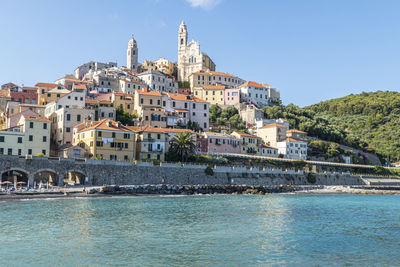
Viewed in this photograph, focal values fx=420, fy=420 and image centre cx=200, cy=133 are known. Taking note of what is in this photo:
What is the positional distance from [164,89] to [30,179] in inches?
2496

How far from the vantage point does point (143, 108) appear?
75750 mm

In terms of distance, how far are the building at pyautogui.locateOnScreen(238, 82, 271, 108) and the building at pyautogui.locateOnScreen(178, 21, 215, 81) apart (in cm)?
2029

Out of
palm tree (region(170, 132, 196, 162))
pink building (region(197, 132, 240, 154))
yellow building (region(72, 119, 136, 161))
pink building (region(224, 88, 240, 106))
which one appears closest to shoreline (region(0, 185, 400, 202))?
yellow building (region(72, 119, 136, 161))

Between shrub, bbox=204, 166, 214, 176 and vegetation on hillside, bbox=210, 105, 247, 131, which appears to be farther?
vegetation on hillside, bbox=210, 105, 247, 131

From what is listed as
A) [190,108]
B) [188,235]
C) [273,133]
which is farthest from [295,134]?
[188,235]

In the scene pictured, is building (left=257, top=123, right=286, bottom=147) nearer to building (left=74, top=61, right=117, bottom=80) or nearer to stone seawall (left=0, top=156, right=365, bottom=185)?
stone seawall (left=0, top=156, right=365, bottom=185)

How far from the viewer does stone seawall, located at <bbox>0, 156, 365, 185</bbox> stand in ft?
160

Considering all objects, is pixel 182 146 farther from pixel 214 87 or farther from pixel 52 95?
pixel 214 87

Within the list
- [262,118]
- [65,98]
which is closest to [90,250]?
[65,98]

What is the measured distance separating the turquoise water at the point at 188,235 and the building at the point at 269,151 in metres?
42.1

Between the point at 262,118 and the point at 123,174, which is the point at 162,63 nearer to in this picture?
the point at 262,118

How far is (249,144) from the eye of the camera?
268 feet

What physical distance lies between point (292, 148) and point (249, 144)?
35.0ft

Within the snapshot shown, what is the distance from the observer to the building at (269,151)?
83.9 metres
